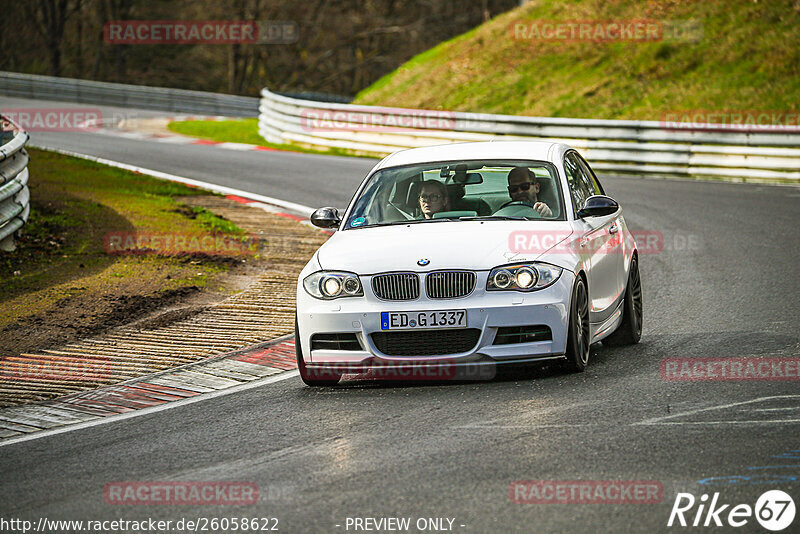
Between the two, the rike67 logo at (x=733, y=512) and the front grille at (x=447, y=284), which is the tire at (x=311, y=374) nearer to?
the front grille at (x=447, y=284)

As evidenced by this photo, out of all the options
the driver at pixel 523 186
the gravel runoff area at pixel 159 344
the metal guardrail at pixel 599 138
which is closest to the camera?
the gravel runoff area at pixel 159 344

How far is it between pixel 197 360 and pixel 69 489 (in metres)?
3.26

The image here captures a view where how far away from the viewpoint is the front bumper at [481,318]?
7508 millimetres

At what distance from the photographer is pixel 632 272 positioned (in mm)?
9516

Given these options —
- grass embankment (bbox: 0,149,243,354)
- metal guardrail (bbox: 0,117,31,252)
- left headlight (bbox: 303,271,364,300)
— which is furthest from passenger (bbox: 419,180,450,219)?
metal guardrail (bbox: 0,117,31,252)

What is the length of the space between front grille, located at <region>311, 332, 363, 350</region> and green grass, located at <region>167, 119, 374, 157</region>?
20.3m

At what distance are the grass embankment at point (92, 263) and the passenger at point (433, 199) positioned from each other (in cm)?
331

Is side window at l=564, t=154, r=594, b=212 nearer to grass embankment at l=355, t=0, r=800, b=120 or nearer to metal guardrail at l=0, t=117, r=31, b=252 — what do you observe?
metal guardrail at l=0, t=117, r=31, b=252

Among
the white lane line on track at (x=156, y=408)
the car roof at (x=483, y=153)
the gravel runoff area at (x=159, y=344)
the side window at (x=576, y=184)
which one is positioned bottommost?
the white lane line on track at (x=156, y=408)

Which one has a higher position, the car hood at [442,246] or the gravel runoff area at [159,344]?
the car hood at [442,246]

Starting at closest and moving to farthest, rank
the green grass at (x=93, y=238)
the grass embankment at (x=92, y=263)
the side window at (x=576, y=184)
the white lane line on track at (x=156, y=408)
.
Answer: the white lane line on track at (x=156, y=408) < the side window at (x=576, y=184) < the grass embankment at (x=92, y=263) < the green grass at (x=93, y=238)

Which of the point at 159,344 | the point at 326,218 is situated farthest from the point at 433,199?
the point at 159,344

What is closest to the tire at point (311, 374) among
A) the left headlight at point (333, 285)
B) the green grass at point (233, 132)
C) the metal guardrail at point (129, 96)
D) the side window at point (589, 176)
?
the left headlight at point (333, 285)

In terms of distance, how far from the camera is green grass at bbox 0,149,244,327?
39.1 feet
